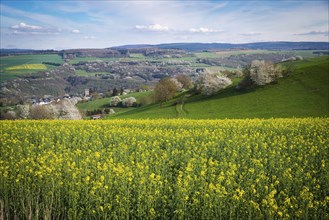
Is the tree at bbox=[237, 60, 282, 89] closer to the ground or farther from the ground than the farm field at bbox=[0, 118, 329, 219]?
farther from the ground

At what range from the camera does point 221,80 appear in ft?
247

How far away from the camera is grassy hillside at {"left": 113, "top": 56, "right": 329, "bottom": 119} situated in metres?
49.5

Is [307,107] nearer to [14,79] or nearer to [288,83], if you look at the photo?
[288,83]

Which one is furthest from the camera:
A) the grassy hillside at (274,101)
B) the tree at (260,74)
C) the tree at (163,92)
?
the tree at (163,92)

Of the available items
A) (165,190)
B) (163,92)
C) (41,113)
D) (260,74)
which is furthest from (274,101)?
(41,113)

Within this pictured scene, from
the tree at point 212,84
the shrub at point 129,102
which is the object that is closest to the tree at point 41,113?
the shrub at point 129,102

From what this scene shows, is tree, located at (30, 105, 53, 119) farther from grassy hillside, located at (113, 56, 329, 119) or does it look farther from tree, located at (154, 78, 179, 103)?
grassy hillside, located at (113, 56, 329, 119)

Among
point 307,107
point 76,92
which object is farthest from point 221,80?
point 76,92

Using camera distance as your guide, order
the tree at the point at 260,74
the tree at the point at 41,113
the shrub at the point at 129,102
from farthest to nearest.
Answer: the shrub at the point at 129,102
the tree at the point at 41,113
the tree at the point at 260,74

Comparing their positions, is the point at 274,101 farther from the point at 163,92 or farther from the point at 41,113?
the point at 41,113

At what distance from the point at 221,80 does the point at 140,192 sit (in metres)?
68.5

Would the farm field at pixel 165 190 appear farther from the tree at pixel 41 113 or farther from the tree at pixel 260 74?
the tree at pixel 41 113

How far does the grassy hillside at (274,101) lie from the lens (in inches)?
1948

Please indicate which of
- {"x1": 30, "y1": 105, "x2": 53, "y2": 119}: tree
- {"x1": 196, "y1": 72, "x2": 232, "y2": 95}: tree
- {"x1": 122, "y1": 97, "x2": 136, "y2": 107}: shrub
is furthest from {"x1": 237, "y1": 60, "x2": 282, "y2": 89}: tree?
{"x1": 30, "y1": 105, "x2": 53, "y2": 119}: tree
